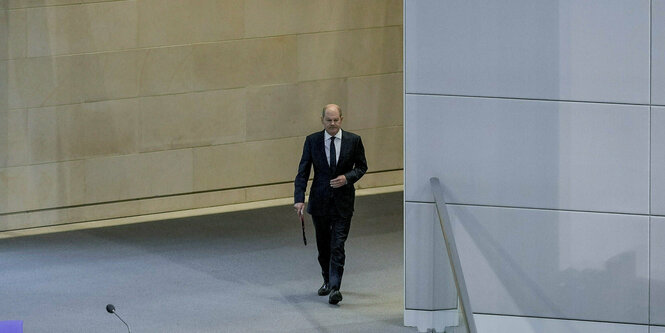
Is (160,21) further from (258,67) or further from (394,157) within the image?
(394,157)

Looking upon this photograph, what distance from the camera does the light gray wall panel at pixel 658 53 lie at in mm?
9148

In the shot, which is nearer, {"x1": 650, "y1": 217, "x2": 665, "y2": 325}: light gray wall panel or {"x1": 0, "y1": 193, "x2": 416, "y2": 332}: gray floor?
{"x1": 650, "y1": 217, "x2": 665, "y2": 325}: light gray wall panel

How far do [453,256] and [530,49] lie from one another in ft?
8.96

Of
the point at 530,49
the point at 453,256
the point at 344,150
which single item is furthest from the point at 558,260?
the point at 453,256

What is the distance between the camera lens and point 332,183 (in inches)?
412

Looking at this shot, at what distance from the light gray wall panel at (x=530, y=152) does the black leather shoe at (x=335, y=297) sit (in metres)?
1.49

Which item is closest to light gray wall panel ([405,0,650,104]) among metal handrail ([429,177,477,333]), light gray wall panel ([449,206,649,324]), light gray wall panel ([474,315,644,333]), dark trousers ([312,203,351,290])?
metal handrail ([429,177,477,333])

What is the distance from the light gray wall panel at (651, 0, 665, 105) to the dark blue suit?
8.80ft

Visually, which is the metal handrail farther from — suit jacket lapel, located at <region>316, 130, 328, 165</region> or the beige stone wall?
→ the beige stone wall

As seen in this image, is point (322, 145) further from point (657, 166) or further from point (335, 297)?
point (657, 166)

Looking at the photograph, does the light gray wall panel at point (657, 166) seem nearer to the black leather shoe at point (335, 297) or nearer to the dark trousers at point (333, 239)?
the dark trousers at point (333, 239)

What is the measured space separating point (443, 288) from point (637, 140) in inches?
86.8

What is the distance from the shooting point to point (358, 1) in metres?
15.1

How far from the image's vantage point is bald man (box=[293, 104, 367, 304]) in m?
10.5
